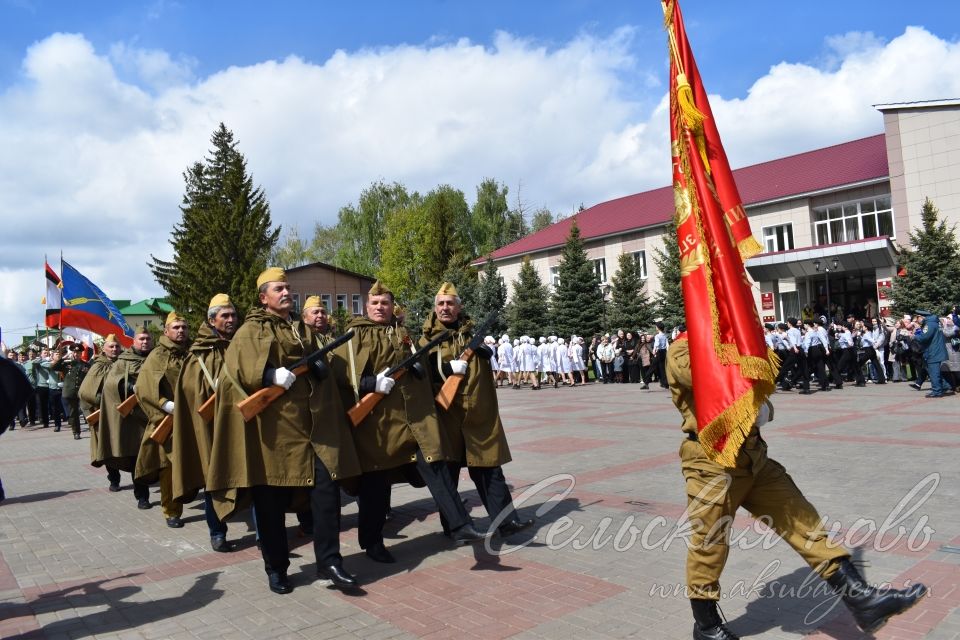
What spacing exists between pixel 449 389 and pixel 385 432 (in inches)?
25.2

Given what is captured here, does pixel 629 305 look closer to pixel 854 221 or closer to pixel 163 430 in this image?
pixel 854 221

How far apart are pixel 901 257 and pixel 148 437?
104ft

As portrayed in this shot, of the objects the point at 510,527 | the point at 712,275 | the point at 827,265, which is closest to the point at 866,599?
the point at 712,275

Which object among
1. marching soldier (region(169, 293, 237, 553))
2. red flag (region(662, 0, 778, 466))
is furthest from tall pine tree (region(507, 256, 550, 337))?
red flag (region(662, 0, 778, 466))

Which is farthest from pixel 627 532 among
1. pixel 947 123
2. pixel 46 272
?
pixel 947 123

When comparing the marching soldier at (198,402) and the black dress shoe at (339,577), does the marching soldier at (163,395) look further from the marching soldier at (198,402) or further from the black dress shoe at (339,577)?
the black dress shoe at (339,577)

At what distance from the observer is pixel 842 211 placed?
38.4 m

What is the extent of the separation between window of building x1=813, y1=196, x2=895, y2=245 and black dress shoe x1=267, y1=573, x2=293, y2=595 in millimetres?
37120

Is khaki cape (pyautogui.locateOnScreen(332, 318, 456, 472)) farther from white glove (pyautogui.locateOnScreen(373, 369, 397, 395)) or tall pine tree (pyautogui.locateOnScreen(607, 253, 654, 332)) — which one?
tall pine tree (pyautogui.locateOnScreen(607, 253, 654, 332))

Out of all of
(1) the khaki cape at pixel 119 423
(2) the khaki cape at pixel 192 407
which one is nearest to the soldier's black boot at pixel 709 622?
(2) the khaki cape at pixel 192 407

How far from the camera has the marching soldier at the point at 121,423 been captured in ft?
29.2

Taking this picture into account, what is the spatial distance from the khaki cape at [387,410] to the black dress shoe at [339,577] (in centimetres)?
81

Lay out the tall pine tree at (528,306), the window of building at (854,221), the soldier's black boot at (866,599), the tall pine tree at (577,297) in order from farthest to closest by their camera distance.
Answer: the tall pine tree at (528,306), the tall pine tree at (577,297), the window of building at (854,221), the soldier's black boot at (866,599)

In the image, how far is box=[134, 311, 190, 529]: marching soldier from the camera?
7.72 meters
